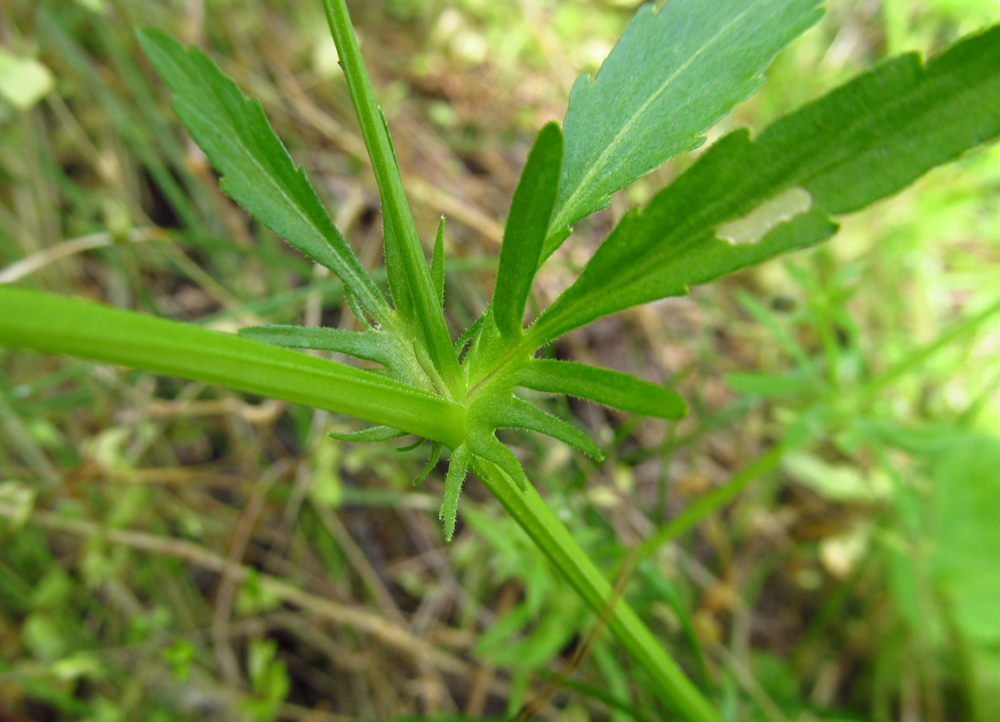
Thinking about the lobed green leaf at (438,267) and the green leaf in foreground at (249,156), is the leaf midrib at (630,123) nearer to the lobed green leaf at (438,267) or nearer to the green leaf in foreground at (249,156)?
the lobed green leaf at (438,267)

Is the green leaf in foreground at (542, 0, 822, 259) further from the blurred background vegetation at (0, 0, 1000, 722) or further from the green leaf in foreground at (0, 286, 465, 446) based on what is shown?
the blurred background vegetation at (0, 0, 1000, 722)

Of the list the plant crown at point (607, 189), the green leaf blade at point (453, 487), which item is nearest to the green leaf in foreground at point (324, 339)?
the plant crown at point (607, 189)

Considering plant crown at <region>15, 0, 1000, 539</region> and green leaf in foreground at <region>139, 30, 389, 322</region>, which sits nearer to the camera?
plant crown at <region>15, 0, 1000, 539</region>

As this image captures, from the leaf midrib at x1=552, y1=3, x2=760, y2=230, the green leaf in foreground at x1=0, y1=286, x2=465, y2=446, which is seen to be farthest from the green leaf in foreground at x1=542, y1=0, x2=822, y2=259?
the green leaf in foreground at x1=0, y1=286, x2=465, y2=446

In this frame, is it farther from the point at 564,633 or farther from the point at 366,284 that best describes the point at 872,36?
the point at 366,284

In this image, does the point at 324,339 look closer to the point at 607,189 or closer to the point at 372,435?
the point at 372,435

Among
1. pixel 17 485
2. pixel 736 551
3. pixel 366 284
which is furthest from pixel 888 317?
pixel 17 485

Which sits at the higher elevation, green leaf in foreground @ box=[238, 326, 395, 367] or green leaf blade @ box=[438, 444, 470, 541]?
green leaf in foreground @ box=[238, 326, 395, 367]
